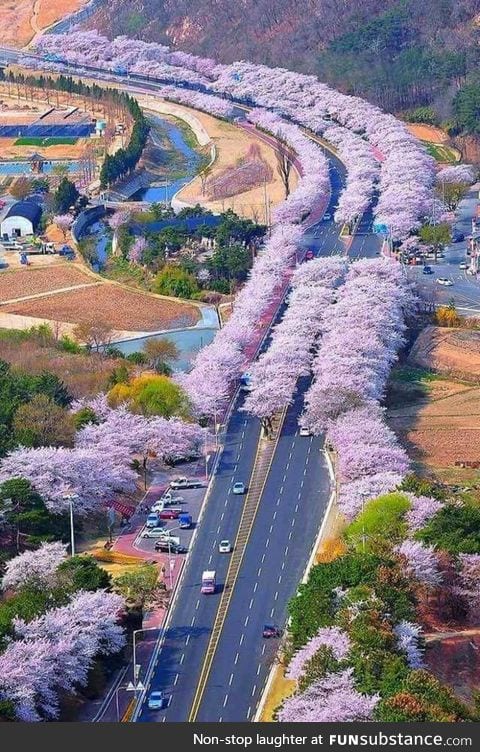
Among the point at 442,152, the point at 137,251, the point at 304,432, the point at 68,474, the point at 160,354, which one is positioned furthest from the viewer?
the point at 442,152

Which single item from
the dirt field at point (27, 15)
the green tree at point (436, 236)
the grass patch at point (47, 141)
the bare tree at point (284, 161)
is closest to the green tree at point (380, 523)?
the green tree at point (436, 236)

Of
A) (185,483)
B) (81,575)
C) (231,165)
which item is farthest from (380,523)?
(231,165)

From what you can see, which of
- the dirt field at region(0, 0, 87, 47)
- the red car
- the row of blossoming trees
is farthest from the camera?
the dirt field at region(0, 0, 87, 47)

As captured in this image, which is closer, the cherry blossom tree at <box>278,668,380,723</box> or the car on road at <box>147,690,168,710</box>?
the cherry blossom tree at <box>278,668,380,723</box>

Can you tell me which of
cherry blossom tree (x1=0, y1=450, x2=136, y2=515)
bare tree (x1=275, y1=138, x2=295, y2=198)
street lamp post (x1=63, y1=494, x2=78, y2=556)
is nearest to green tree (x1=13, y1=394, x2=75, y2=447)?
cherry blossom tree (x1=0, y1=450, x2=136, y2=515)

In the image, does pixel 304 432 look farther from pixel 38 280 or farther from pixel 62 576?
pixel 38 280

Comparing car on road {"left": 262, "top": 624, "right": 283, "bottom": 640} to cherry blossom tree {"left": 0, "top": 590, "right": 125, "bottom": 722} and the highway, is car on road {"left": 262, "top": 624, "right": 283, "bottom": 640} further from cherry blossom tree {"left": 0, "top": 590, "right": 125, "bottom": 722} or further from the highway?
cherry blossom tree {"left": 0, "top": 590, "right": 125, "bottom": 722}

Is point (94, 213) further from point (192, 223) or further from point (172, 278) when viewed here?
point (172, 278)

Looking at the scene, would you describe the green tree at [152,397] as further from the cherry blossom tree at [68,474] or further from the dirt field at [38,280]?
the dirt field at [38,280]
